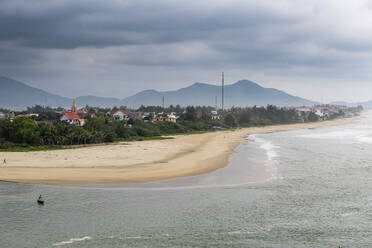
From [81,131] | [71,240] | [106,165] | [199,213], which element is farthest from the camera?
[81,131]

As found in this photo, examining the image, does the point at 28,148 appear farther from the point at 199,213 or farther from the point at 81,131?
the point at 199,213

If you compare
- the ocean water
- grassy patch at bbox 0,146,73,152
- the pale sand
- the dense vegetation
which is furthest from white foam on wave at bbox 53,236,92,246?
the dense vegetation

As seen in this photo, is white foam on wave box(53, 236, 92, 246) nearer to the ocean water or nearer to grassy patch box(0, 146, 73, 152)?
the ocean water

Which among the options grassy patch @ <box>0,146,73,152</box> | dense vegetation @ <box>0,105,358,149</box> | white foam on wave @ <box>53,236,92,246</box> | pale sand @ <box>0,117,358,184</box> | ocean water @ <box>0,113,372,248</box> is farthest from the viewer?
dense vegetation @ <box>0,105,358,149</box>

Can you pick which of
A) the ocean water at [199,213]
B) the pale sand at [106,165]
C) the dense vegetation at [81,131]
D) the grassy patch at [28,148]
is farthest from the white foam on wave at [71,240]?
the dense vegetation at [81,131]

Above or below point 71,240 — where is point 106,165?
above

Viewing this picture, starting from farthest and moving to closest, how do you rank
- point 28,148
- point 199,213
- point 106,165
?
point 28,148 < point 106,165 < point 199,213

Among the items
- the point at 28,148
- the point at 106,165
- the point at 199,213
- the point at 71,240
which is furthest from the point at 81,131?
the point at 71,240

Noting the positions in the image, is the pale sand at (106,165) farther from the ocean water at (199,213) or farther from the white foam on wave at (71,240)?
the white foam on wave at (71,240)

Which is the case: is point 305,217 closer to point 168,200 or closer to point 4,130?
point 168,200

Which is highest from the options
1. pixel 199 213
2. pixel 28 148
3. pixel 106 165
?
pixel 28 148

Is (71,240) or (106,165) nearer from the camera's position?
(71,240)
